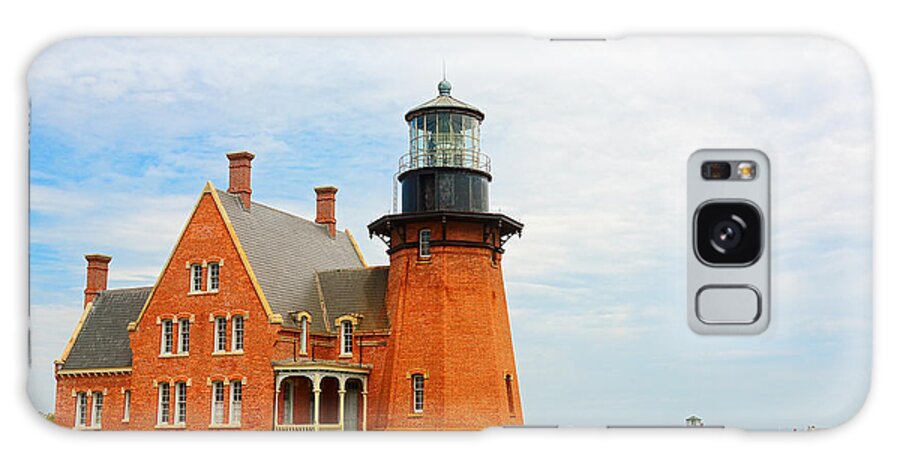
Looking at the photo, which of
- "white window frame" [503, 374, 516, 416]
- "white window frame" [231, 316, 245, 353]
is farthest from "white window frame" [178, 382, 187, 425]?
"white window frame" [503, 374, 516, 416]

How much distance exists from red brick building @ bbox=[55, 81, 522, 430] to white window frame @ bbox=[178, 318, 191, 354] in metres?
0.02

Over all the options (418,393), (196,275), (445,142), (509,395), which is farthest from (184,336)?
(509,395)

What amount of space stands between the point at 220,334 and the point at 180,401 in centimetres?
102

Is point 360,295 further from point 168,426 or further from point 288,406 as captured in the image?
point 168,426

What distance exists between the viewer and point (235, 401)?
13.0 meters

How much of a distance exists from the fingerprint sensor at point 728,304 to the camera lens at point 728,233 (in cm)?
24

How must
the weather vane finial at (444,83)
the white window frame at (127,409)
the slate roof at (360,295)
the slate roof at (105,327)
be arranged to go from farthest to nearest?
the slate roof at (360,295)
the white window frame at (127,409)
the slate roof at (105,327)
the weather vane finial at (444,83)

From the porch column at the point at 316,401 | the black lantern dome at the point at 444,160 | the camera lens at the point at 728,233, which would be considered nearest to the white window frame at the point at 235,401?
the porch column at the point at 316,401

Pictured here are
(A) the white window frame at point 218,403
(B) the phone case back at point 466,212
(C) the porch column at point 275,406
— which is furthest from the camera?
(C) the porch column at point 275,406

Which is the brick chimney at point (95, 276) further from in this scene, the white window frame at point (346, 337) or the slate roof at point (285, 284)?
the white window frame at point (346, 337)

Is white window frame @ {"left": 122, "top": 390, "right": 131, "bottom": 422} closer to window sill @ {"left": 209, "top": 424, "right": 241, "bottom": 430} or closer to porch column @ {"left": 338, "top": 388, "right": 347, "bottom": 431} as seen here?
window sill @ {"left": 209, "top": 424, "right": 241, "bottom": 430}

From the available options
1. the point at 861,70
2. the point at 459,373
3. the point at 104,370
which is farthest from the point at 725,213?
the point at 104,370

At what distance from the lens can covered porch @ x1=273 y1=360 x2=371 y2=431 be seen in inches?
509

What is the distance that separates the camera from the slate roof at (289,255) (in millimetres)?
13656
